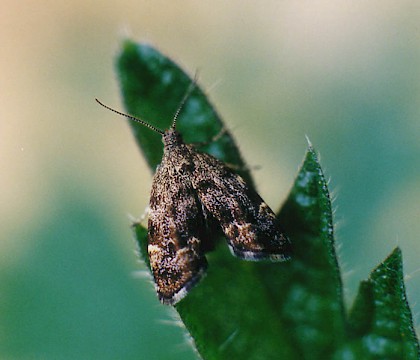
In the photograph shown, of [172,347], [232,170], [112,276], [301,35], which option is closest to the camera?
[232,170]

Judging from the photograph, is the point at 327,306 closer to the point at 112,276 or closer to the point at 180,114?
the point at 180,114

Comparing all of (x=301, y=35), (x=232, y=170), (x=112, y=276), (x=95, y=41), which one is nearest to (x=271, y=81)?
(x=301, y=35)

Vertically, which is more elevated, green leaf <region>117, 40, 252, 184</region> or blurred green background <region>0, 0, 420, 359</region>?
blurred green background <region>0, 0, 420, 359</region>

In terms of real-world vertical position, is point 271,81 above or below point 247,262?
above

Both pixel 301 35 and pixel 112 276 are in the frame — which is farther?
pixel 301 35

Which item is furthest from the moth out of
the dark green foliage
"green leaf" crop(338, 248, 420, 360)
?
"green leaf" crop(338, 248, 420, 360)

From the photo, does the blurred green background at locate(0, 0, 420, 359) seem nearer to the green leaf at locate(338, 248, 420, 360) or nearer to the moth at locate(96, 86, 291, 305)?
the moth at locate(96, 86, 291, 305)

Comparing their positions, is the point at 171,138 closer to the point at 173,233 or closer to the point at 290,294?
the point at 173,233
